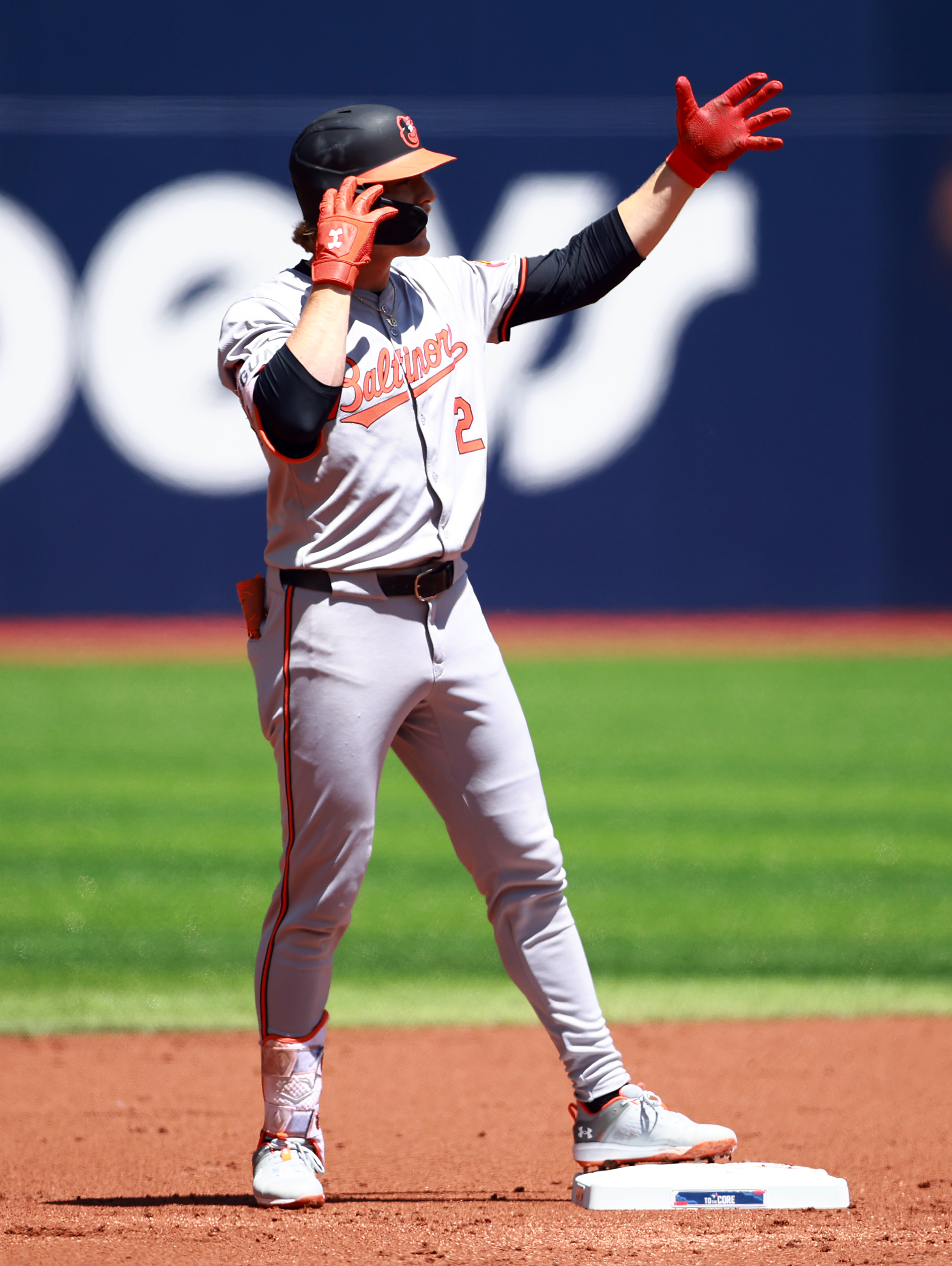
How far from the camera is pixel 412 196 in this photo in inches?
104

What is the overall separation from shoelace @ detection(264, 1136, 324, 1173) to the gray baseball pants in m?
0.18

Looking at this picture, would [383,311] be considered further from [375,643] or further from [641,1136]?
[641,1136]

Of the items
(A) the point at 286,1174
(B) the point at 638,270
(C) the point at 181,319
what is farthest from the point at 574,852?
(B) the point at 638,270

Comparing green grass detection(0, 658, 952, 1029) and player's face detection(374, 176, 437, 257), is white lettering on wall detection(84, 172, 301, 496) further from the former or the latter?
player's face detection(374, 176, 437, 257)

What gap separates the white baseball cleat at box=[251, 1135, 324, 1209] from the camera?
2623 mm

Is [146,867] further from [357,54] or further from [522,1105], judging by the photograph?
[357,54]

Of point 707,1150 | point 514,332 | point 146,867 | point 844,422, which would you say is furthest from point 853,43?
point 707,1150

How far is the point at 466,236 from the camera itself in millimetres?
13617

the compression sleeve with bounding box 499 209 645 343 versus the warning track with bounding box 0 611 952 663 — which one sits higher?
the compression sleeve with bounding box 499 209 645 343

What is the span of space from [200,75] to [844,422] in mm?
6309

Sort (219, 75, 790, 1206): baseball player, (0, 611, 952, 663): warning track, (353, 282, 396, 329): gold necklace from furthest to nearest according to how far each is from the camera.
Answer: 1. (0, 611, 952, 663): warning track
2. (353, 282, 396, 329): gold necklace
3. (219, 75, 790, 1206): baseball player

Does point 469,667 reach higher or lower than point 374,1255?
higher

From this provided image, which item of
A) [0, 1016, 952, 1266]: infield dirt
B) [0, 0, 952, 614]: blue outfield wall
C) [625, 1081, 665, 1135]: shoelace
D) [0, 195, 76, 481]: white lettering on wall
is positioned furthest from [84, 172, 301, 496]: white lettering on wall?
[625, 1081, 665, 1135]: shoelace

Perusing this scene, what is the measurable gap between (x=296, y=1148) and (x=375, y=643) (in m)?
0.88
